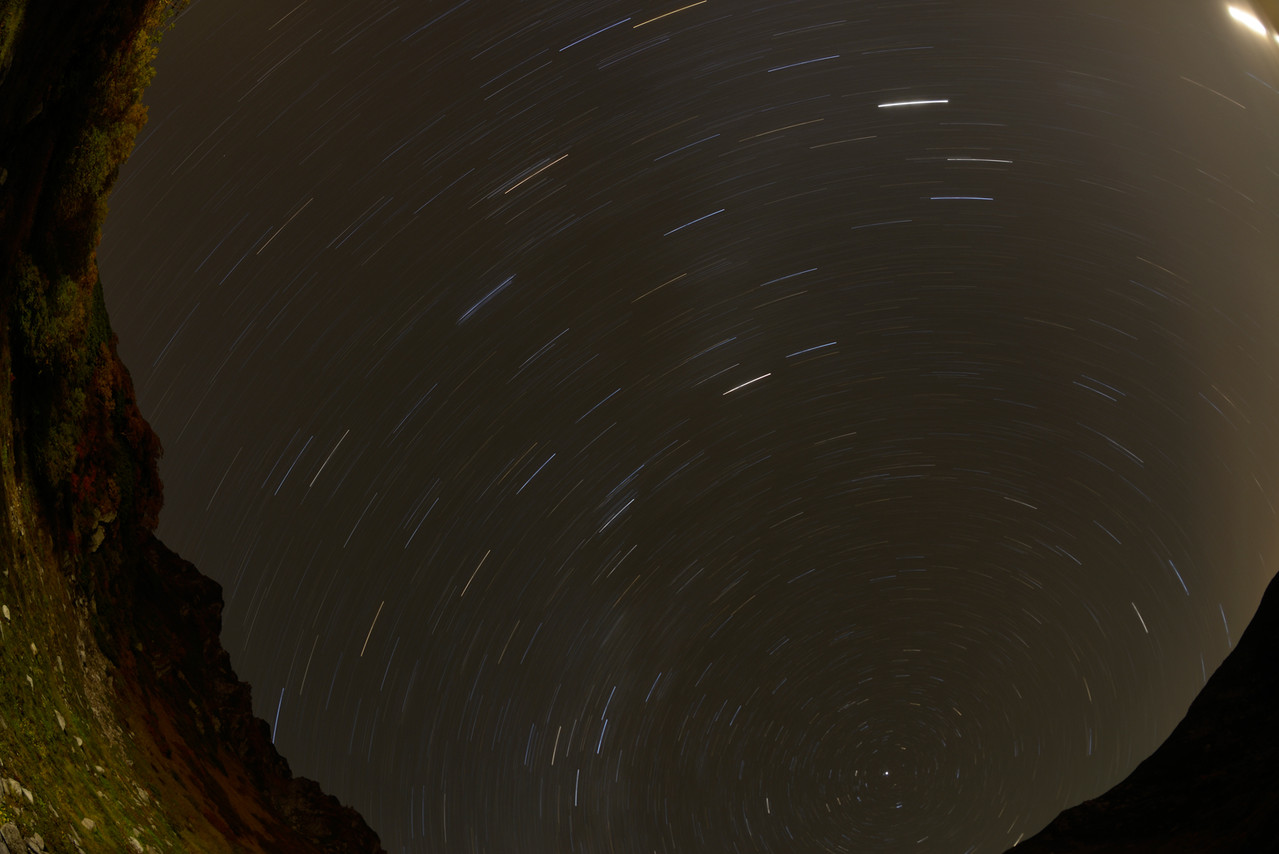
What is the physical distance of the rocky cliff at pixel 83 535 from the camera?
7.44m

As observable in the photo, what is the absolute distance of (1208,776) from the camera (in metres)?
19.5

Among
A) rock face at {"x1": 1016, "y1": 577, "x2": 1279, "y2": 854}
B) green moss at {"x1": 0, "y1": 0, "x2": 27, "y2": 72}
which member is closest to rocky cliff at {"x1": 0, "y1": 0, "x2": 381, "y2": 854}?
green moss at {"x1": 0, "y1": 0, "x2": 27, "y2": 72}

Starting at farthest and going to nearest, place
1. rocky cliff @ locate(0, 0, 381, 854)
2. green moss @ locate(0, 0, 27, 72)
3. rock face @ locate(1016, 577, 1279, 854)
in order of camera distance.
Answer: rock face @ locate(1016, 577, 1279, 854) < green moss @ locate(0, 0, 27, 72) < rocky cliff @ locate(0, 0, 381, 854)

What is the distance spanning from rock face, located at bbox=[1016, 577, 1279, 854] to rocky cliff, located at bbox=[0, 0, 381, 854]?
57.9 feet

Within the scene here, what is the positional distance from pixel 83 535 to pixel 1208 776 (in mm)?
25032

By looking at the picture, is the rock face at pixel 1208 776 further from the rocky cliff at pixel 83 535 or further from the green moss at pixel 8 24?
the green moss at pixel 8 24

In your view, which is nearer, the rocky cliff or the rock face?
the rocky cliff

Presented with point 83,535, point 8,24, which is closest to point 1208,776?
point 83,535

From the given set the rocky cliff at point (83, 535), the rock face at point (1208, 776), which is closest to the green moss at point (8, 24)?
the rocky cliff at point (83, 535)

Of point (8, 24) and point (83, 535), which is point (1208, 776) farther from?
point (8, 24)

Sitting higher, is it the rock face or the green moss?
the green moss

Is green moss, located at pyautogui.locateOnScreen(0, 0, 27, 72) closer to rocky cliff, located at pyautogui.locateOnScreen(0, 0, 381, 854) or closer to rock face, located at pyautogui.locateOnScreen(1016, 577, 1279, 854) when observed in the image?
rocky cliff, located at pyautogui.locateOnScreen(0, 0, 381, 854)

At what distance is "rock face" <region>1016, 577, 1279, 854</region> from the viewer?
1638cm

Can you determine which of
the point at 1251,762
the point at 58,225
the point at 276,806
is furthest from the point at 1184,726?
the point at 58,225
